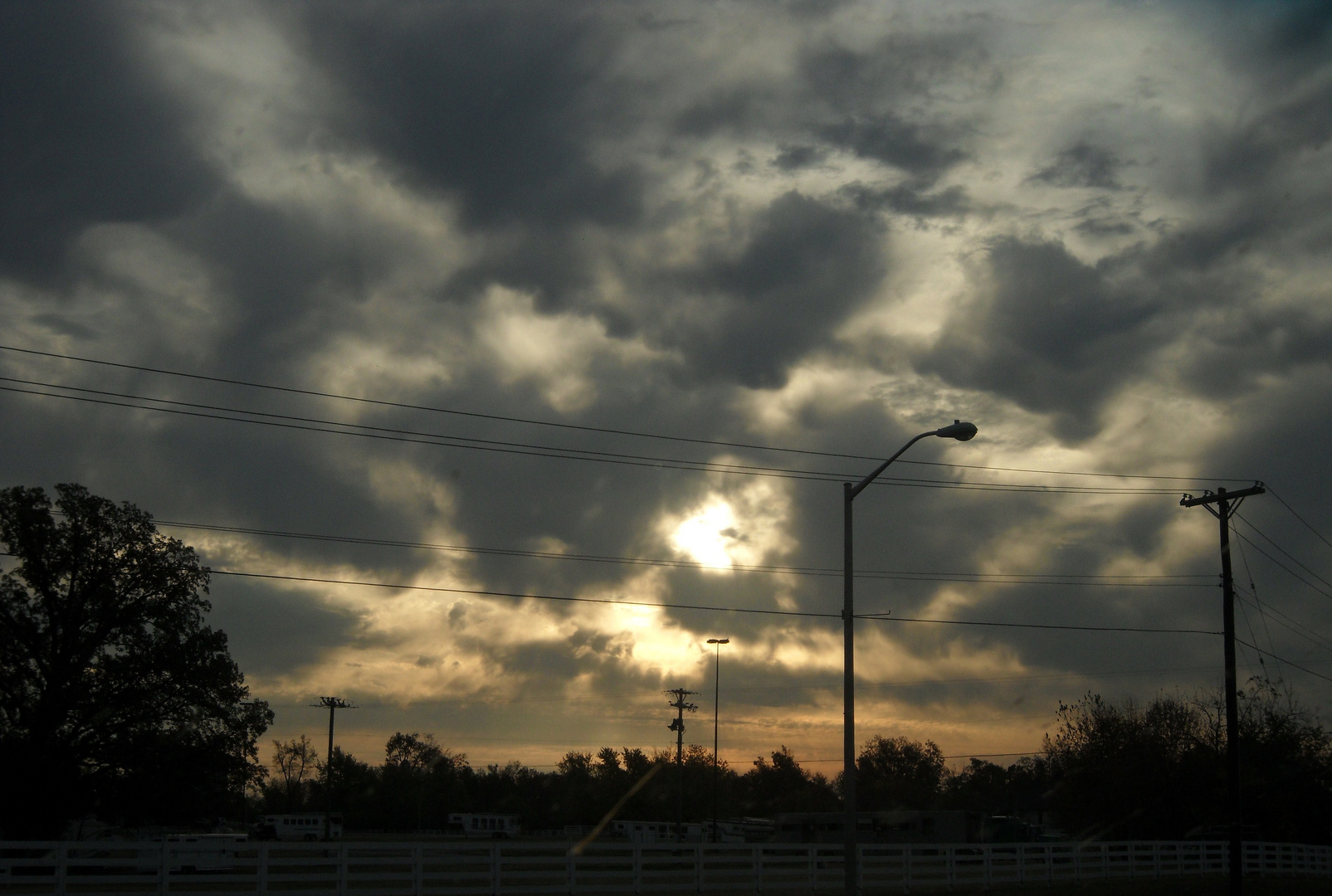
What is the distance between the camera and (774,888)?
33.6 m

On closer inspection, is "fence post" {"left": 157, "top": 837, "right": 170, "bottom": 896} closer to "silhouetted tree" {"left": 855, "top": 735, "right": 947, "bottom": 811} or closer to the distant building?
the distant building

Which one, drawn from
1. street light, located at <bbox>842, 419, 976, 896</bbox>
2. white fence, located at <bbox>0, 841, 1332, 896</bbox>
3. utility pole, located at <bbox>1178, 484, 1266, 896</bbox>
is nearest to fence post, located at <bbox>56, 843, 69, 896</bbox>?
white fence, located at <bbox>0, 841, 1332, 896</bbox>

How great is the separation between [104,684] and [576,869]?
24264mm

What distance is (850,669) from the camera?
20.8m

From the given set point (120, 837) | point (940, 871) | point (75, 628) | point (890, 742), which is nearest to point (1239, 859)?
point (940, 871)

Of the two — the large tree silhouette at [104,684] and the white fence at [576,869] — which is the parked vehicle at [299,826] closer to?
the white fence at [576,869]

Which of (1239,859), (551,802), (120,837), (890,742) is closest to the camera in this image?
(1239,859)

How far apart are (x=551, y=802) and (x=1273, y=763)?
92.3 meters

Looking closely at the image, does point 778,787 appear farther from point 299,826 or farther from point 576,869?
point 576,869

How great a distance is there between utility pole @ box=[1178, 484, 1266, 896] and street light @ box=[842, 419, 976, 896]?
1890 cm

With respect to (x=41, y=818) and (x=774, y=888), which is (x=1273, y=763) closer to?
(x=774, y=888)

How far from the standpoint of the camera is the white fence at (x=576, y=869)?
24.1 metres

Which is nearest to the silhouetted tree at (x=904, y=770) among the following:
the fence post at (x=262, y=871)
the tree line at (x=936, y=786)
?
the tree line at (x=936, y=786)

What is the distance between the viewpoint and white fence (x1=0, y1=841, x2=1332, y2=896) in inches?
948
